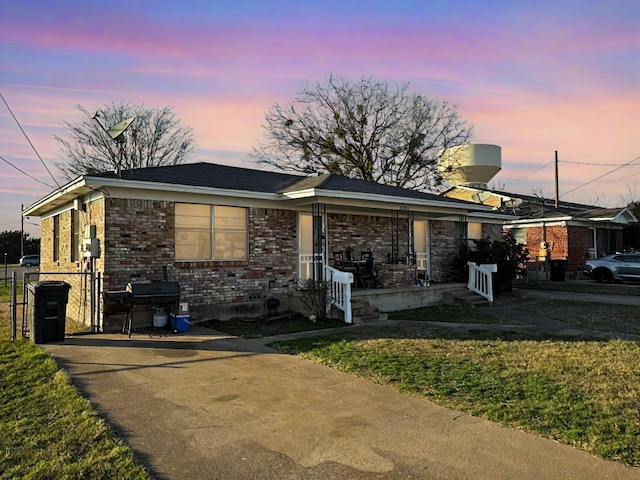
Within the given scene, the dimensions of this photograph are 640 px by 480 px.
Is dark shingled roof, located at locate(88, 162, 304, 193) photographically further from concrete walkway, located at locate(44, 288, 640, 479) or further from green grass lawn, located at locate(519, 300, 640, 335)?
green grass lawn, located at locate(519, 300, 640, 335)

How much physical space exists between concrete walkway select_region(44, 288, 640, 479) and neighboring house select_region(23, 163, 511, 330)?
3.60 meters

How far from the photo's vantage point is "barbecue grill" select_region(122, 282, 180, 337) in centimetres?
905

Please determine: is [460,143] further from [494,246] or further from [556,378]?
[556,378]

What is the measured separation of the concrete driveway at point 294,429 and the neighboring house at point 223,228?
141 inches

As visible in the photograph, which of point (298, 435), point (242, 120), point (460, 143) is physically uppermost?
point (460, 143)

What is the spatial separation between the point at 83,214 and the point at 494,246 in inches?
505

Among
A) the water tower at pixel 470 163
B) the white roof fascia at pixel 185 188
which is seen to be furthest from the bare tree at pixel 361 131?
the white roof fascia at pixel 185 188

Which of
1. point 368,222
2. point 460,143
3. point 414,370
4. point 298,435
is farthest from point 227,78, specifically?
point 460,143

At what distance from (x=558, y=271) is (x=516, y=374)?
1945 cm

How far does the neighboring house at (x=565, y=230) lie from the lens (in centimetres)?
2398

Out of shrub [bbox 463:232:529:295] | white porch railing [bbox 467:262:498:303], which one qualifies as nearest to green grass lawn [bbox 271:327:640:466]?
white porch railing [bbox 467:262:498:303]

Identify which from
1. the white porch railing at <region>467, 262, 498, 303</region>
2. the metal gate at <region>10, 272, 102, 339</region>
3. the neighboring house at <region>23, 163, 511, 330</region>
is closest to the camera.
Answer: the metal gate at <region>10, 272, 102, 339</region>

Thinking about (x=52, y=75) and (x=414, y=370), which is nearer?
(x=414, y=370)

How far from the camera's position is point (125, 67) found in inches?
426
